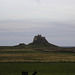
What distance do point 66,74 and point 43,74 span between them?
4395 mm

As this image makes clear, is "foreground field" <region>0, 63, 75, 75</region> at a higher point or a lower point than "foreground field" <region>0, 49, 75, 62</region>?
lower

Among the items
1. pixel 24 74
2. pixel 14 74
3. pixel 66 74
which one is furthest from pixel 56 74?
pixel 24 74

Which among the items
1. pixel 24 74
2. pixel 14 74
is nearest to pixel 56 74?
pixel 14 74

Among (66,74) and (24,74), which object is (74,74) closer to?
(66,74)

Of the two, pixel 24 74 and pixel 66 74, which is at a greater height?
pixel 24 74

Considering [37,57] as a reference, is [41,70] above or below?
below

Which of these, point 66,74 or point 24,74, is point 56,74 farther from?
point 24,74

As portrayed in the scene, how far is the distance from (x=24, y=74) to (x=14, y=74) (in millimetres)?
24269

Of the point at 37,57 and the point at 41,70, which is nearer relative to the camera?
the point at 41,70

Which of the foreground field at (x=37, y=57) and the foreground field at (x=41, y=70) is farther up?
the foreground field at (x=37, y=57)

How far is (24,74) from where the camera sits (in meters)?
13.1

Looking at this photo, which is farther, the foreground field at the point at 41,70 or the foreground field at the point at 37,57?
the foreground field at the point at 37,57

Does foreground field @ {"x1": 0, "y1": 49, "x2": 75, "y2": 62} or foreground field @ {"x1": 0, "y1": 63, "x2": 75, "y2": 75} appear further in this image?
foreground field @ {"x1": 0, "y1": 49, "x2": 75, "y2": 62}

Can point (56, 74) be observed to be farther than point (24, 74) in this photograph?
Yes
